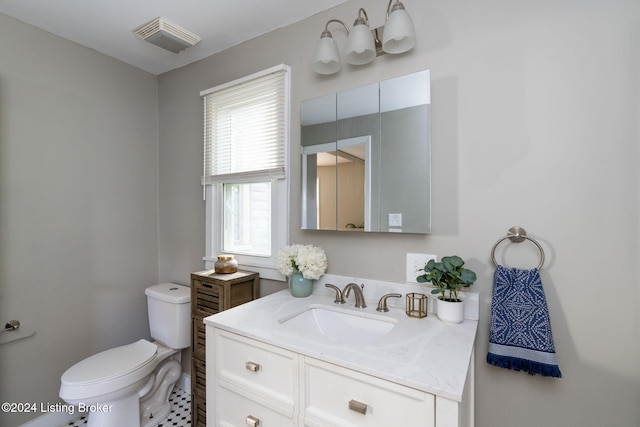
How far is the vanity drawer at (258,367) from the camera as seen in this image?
99cm

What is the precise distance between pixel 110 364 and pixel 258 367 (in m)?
1.15

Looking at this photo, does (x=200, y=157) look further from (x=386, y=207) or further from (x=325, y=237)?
(x=386, y=207)

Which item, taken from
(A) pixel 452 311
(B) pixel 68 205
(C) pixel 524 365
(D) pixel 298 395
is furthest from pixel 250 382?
(B) pixel 68 205

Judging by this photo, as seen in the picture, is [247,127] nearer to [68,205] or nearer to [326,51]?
[326,51]

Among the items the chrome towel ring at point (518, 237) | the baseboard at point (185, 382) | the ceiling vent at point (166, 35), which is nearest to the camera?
the chrome towel ring at point (518, 237)

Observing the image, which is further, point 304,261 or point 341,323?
point 304,261

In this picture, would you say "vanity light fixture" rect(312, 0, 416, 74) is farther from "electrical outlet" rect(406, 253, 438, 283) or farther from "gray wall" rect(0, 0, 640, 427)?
"electrical outlet" rect(406, 253, 438, 283)

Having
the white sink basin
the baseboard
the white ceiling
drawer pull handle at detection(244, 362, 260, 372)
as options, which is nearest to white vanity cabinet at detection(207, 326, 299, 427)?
drawer pull handle at detection(244, 362, 260, 372)

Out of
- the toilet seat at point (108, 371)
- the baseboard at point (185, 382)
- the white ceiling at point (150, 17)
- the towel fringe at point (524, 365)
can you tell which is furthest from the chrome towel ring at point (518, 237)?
the baseboard at point (185, 382)

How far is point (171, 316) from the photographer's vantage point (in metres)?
1.97

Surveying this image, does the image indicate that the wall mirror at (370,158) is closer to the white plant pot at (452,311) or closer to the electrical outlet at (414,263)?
the electrical outlet at (414,263)

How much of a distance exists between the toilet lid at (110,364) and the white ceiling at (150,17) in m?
1.92

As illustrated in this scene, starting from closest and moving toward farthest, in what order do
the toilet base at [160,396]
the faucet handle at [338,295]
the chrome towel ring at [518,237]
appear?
the chrome towel ring at [518,237] → the faucet handle at [338,295] → the toilet base at [160,396]

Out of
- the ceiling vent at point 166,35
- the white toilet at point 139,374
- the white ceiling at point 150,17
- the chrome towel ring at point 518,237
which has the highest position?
the white ceiling at point 150,17
